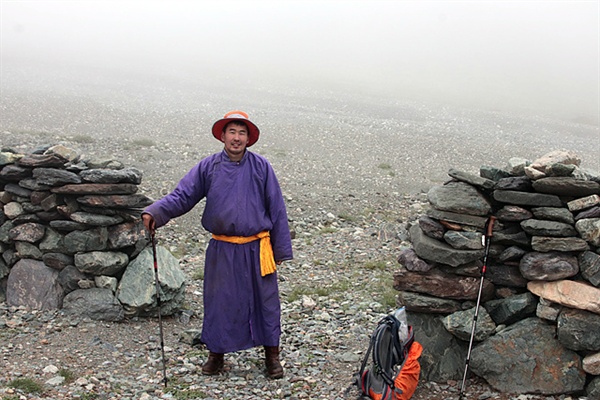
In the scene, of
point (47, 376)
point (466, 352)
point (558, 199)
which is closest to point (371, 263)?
point (466, 352)

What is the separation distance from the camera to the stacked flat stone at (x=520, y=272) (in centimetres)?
586

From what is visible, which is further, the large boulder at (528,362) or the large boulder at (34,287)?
the large boulder at (34,287)

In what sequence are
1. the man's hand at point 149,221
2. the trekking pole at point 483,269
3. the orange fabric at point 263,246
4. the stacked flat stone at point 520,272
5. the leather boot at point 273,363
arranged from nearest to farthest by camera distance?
the stacked flat stone at point 520,272 < the trekking pole at point 483,269 < the man's hand at point 149,221 < the orange fabric at point 263,246 < the leather boot at point 273,363

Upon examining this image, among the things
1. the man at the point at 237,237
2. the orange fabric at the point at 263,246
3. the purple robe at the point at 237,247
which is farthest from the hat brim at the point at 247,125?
the orange fabric at the point at 263,246

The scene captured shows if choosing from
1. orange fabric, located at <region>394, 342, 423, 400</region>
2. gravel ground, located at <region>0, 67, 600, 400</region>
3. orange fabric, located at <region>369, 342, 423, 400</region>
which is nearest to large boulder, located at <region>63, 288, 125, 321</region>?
gravel ground, located at <region>0, 67, 600, 400</region>

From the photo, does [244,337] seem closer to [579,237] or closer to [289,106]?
[579,237]

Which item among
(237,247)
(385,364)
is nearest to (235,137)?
(237,247)

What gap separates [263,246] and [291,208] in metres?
8.00

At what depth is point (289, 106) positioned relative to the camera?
3697cm

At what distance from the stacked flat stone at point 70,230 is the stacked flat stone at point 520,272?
3608 mm

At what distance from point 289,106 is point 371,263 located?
2720cm

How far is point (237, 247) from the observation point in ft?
20.8

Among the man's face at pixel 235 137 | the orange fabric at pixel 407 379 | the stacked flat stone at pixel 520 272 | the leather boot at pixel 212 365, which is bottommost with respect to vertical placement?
the leather boot at pixel 212 365

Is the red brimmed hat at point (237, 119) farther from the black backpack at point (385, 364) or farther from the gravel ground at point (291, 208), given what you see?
the gravel ground at point (291, 208)
